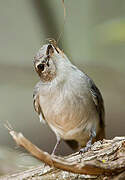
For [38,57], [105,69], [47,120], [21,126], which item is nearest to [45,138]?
[21,126]

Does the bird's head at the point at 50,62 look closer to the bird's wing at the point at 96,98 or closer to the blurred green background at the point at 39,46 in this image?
the bird's wing at the point at 96,98

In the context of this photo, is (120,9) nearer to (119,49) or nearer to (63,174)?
(119,49)

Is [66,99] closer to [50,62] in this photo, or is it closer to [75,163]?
[50,62]

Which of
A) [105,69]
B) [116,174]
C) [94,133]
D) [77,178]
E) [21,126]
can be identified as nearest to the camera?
[116,174]

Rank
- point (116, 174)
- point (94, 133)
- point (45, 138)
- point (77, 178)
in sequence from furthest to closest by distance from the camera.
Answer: point (45, 138) < point (94, 133) < point (77, 178) < point (116, 174)

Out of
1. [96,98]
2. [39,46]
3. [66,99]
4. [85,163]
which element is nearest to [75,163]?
[85,163]

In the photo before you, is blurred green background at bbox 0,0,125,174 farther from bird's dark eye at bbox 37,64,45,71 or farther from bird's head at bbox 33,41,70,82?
bird's dark eye at bbox 37,64,45,71
